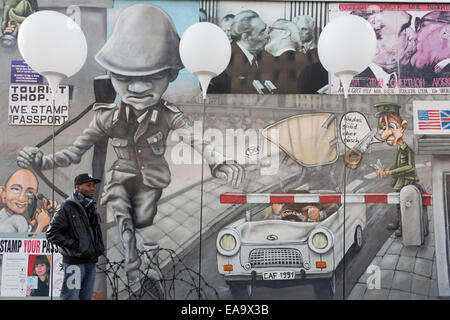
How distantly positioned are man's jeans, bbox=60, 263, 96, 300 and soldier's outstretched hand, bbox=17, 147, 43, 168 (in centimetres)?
218

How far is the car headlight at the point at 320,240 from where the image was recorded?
15.4 ft

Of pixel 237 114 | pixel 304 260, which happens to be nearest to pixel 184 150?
pixel 237 114

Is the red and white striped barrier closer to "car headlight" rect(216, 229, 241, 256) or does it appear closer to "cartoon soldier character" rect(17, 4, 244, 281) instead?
"cartoon soldier character" rect(17, 4, 244, 281)

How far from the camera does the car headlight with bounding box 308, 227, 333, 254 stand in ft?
15.4

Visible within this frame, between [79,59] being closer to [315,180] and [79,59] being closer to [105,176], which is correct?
[105,176]

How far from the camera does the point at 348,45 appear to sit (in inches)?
144

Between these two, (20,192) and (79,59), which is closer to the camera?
(79,59)

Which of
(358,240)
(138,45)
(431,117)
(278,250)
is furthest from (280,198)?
(138,45)

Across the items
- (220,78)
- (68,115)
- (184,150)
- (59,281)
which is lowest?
(59,281)

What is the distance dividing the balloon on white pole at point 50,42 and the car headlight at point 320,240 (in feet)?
10.4

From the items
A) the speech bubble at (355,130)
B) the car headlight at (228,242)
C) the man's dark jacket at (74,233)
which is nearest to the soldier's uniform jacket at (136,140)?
the car headlight at (228,242)

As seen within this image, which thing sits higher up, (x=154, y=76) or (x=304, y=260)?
(x=154, y=76)

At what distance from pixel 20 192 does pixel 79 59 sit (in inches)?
78.0

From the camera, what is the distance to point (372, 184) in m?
4.86
